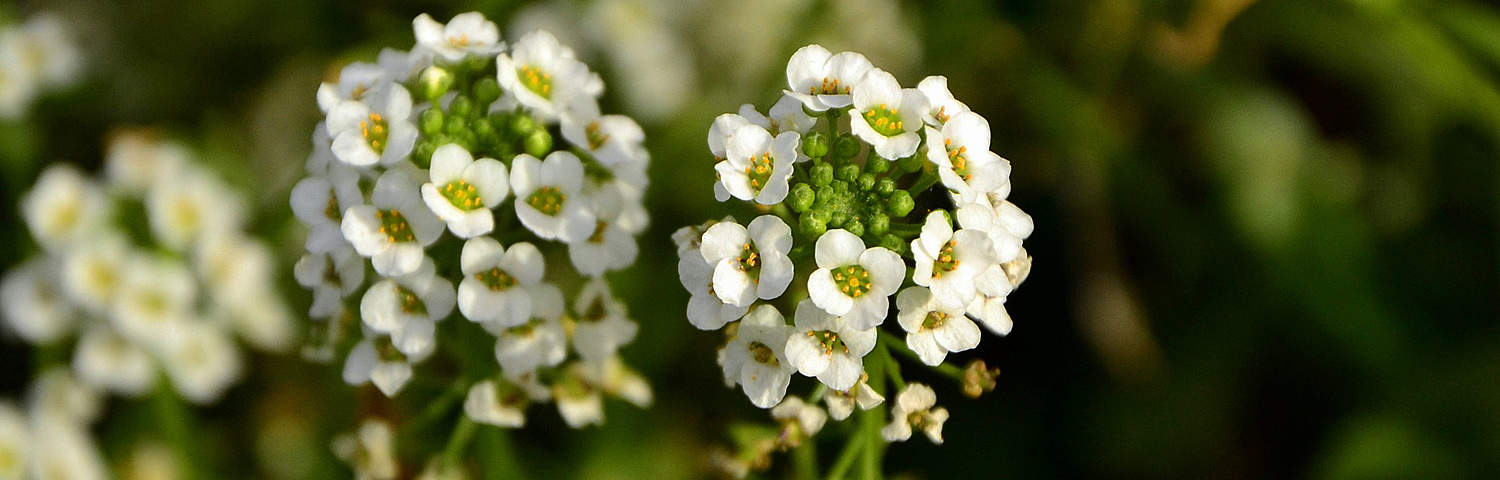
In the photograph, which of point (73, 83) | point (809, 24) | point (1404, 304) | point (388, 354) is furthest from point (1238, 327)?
point (73, 83)

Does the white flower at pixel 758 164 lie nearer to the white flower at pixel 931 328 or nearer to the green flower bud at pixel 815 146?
the green flower bud at pixel 815 146

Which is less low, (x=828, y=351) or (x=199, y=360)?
(x=828, y=351)

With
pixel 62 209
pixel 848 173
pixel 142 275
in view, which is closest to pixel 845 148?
pixel 848 173

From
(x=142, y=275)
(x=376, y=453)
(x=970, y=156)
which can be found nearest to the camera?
(x=970, y=156)

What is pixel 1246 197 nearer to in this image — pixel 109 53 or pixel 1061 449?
pixel 1061 449

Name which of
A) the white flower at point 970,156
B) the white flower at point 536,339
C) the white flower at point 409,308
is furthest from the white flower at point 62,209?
the white flower at point 970,156

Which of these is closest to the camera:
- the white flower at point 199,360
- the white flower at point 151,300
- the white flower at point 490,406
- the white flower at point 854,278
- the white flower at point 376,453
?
the white flower at point 854,278

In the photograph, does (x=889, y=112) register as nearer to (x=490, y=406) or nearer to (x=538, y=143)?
(x=538, y=143)
